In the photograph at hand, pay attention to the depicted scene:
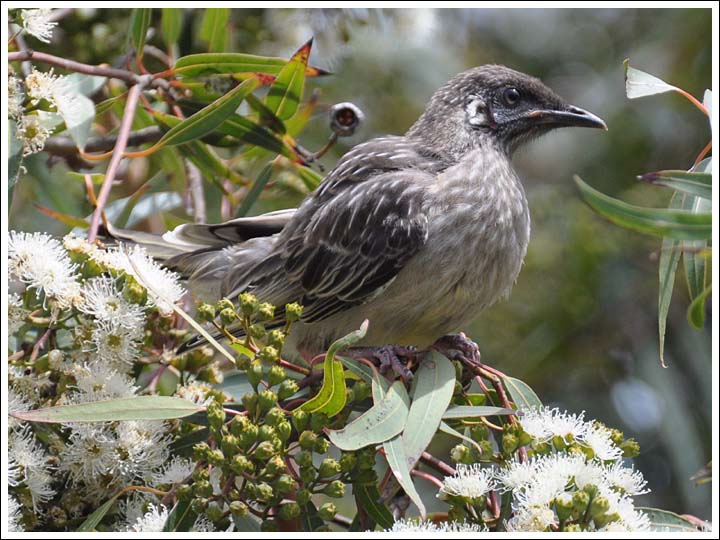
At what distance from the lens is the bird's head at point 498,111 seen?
10.7 feet

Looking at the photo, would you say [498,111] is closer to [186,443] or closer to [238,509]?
[186,443]

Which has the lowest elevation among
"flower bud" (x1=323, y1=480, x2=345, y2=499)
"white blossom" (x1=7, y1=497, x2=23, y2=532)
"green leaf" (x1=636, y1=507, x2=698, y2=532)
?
"white blossom" (x1=7, y1=497, x2=23, y2=532)

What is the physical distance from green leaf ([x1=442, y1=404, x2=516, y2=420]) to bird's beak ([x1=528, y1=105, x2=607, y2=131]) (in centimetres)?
137

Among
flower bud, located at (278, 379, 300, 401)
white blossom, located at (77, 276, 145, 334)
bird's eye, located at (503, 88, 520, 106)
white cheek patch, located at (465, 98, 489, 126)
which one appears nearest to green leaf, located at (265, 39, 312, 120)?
white cheek patch, located at (465, 98, 489, 126)

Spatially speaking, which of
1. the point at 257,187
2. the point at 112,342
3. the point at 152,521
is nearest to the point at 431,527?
the point at 152,521

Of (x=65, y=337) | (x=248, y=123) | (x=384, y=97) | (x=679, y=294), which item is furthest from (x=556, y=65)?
(x=65, y=337)

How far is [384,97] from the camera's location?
5234 mm

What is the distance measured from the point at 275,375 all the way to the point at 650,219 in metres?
0.91

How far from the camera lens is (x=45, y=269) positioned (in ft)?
7.59

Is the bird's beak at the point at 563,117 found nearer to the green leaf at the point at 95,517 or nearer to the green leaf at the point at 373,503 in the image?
the green leaf at the point at 373,503

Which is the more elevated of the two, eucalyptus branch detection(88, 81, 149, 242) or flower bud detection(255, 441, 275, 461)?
eucalyptus branch detection(88, 81, 149, 242)

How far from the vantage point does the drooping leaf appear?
2141mm

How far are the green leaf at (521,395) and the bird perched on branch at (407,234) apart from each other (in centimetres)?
55

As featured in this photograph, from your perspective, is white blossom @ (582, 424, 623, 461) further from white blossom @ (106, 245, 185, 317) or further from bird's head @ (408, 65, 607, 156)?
bird's head @ (408, 65, 607, 156)
